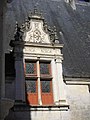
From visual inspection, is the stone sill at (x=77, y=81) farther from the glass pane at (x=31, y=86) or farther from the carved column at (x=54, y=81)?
the glass pane at (x=31, y=86)

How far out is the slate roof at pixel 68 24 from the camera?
11820 millimetres

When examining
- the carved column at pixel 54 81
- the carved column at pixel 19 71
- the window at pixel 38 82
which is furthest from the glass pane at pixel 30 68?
the carved column at pixel 54 81

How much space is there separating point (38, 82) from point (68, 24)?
4836 millimetres

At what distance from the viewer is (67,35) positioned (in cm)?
1340

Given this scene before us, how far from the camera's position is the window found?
10.3 m

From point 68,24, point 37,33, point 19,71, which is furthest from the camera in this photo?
point 68,24

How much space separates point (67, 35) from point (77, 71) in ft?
8.34

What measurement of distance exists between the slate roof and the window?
803 millimetres

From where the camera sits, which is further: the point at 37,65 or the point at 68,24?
the point at 68,24

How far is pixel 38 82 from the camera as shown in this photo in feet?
34.2

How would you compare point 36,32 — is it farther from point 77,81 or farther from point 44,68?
point 77,81

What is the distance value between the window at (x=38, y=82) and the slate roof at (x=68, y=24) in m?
0.80

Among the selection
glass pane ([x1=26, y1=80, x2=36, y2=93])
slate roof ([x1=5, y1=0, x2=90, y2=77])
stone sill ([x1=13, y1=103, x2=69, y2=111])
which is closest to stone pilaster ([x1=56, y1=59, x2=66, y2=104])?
stone sill ([x1=13, y1=103, x2=69, y2=111])

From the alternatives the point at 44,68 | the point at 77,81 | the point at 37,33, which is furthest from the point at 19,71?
the point at 77,81
